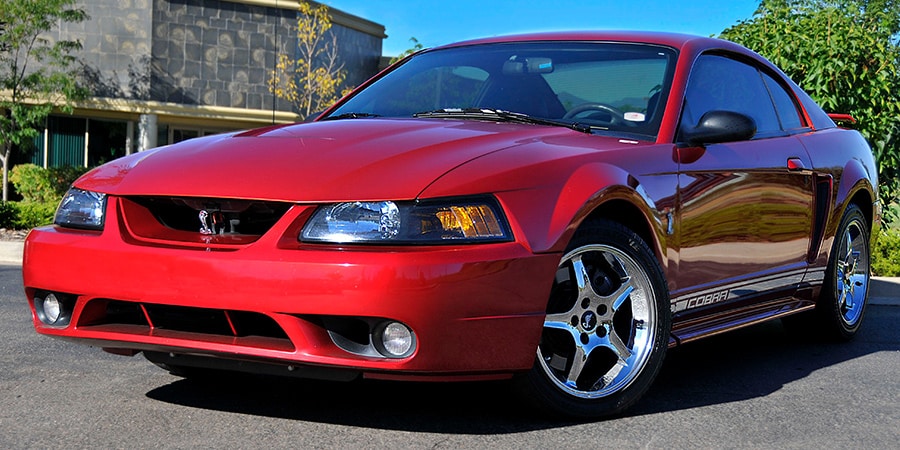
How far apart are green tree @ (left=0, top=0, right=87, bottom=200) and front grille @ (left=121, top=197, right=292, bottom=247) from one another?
772 inches

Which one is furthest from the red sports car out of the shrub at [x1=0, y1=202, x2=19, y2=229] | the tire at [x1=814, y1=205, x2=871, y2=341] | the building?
the building

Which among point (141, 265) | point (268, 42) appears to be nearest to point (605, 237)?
point (141, 265)

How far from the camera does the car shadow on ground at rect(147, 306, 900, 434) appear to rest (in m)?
3.89

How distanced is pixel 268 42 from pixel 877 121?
18816 mm

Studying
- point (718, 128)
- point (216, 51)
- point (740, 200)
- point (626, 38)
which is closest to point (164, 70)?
point (216, 51)

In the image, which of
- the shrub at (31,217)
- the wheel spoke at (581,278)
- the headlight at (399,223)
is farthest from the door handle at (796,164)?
the shrub at (31,217)

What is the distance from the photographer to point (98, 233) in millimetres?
3775

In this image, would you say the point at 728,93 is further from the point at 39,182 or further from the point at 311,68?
the point at 311,68

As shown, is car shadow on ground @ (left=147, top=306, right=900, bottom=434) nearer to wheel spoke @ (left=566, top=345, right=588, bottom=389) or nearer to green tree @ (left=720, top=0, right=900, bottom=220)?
wheel spoke @ (left=566, top=345, right=588, bottom=389)

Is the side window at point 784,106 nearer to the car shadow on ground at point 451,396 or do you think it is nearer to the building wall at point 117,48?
the car shadow on ground at point 451,396

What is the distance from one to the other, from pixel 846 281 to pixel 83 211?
422cm

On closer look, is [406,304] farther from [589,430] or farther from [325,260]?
[589,430]

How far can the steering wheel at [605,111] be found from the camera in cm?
459

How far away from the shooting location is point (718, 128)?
4.54 metres
